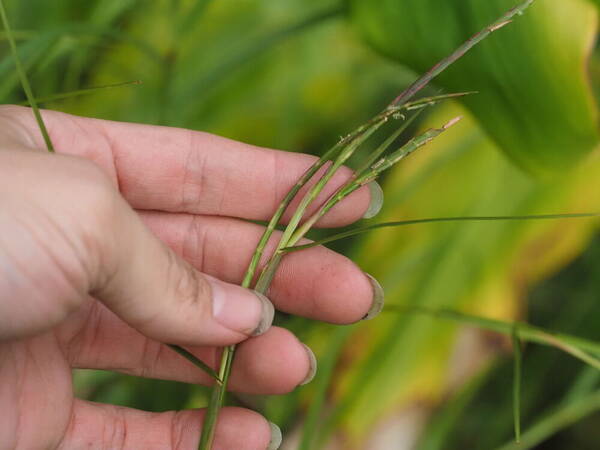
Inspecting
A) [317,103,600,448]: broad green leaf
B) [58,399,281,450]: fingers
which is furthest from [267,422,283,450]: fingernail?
[317,103,600,448]: broad green leaf

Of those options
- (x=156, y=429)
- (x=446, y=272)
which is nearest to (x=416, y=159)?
(x=446, y=272)

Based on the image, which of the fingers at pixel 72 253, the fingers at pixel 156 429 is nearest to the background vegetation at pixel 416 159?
the fingers at pixel 156 429

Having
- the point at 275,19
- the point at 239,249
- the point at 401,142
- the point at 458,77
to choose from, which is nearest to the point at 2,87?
the point at 239,249

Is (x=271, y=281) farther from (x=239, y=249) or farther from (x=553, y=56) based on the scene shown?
(x=553, y=56)

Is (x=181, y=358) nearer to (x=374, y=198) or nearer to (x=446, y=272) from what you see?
(x=374, y=198)

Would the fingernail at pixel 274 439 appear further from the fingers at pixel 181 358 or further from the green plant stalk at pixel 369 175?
the green plant stalk at pixel 369 175

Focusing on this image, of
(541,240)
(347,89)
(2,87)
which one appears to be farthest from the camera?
(347,89)
